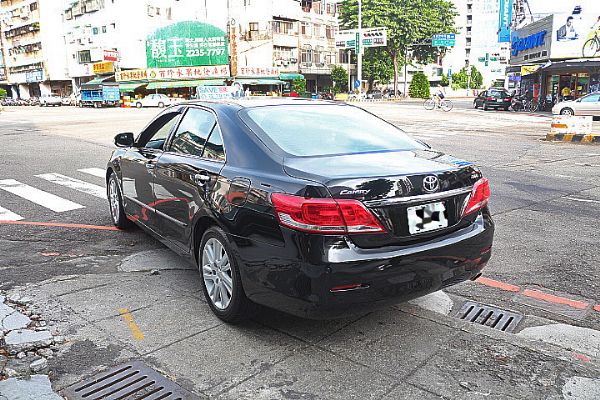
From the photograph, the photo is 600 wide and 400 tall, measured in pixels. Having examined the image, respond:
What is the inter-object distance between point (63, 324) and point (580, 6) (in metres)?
35.4

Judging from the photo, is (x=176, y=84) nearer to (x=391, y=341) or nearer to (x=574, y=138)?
(x=574, y=138)

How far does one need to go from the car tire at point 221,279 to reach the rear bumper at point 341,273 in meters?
0.13

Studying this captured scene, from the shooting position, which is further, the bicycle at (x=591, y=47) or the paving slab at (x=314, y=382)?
the bicycle at (x=591, y=47)

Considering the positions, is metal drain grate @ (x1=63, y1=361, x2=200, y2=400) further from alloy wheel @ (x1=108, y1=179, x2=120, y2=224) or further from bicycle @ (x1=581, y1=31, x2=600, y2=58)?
bicycle @ (x1=581, y1=31, x2=600, y2=58)

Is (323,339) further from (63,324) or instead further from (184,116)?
(184,116)

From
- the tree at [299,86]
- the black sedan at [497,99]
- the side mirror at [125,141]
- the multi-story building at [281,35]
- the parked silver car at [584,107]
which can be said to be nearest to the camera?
the side mirror at [125,141]

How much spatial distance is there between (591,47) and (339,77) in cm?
3888

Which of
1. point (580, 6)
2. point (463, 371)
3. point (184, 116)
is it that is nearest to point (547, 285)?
point (463, 371)

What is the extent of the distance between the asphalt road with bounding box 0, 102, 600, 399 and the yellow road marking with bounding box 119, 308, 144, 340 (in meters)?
0.02

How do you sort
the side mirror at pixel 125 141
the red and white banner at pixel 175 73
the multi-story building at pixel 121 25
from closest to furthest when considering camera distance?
1. the side mirror at pixel 125 141
2. the red and white banner at pixel 175 73
3. the multi-story building at pixel 121 25

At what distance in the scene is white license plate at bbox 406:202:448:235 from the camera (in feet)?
10.6

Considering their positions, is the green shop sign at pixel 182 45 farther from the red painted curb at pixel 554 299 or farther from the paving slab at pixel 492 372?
the paving slab at pixel 492 372

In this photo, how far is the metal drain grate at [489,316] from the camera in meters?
3.92

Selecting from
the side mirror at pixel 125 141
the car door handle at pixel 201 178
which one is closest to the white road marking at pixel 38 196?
the side mirror at pixel 125 141
